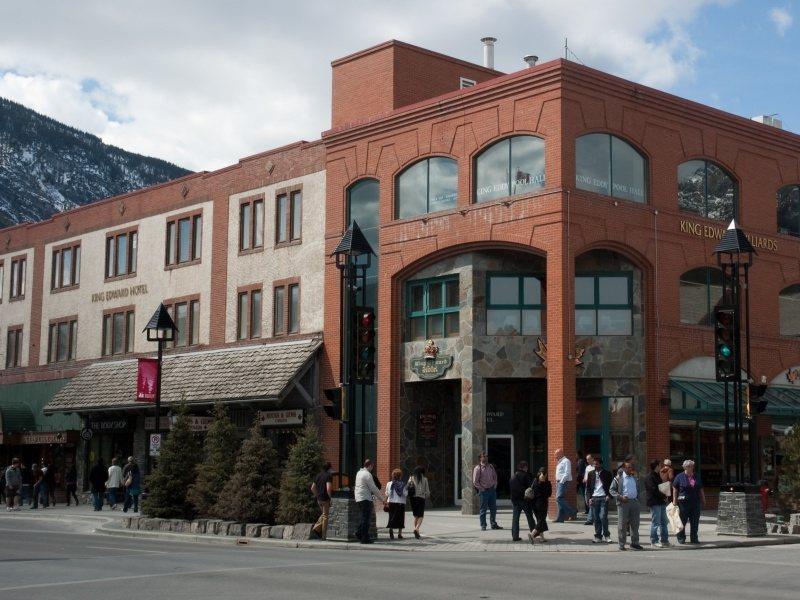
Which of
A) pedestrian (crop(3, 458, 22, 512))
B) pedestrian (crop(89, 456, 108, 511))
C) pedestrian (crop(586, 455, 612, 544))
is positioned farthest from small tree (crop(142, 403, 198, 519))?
pedestrian (crop(3, 458, 22, 512))

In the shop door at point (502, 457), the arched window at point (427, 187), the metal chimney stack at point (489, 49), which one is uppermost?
the metal chimney stack at point (489, 49)

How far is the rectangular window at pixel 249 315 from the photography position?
135ft

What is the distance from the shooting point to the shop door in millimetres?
34156

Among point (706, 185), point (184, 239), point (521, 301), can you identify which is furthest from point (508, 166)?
point (184, 239)

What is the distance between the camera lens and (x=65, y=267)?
5147cm

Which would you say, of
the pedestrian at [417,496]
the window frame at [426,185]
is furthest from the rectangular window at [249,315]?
the pedestrian at [417,496]

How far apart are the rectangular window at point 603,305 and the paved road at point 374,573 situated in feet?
34.1

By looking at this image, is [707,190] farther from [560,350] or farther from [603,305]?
[560,350]

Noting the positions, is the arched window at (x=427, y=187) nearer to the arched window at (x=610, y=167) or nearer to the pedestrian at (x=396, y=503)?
the arched window at (x=610, y=167)

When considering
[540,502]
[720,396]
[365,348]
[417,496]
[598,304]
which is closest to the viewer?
[540,502]

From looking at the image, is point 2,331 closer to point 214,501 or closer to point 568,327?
point 214,501

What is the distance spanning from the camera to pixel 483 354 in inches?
1286

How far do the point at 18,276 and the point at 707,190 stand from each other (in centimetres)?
3402

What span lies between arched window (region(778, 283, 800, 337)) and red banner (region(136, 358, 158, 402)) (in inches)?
823
